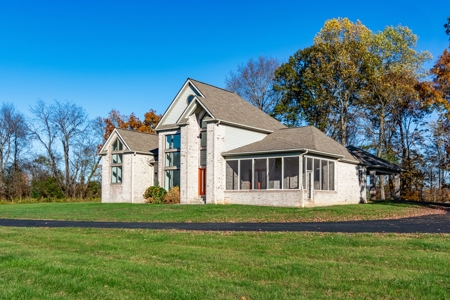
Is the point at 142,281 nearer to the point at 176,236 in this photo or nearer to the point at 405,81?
the point at 176,236

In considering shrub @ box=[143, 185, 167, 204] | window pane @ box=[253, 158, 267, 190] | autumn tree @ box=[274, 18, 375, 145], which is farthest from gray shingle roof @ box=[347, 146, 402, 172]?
shrub @ box=[143, 185, 167, 204]

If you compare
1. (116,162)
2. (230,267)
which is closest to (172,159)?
(116,162)

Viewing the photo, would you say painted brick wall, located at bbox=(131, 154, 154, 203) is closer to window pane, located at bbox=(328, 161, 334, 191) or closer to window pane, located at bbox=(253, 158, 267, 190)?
window pane, located at bbox=(253, 158, 267, 190)

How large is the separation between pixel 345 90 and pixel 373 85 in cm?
259

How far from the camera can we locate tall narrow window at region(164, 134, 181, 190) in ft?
116

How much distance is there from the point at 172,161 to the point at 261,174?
24.2 feet

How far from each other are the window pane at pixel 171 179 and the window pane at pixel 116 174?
4.81m

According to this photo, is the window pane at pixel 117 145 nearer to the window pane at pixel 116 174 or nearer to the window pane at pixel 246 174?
the window pane at pixel 116 174

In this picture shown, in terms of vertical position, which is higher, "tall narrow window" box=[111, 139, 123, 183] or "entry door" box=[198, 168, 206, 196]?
"tall narrow window" box=[111, 139, 123, 183]

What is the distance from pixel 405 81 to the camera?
43344 millimetres

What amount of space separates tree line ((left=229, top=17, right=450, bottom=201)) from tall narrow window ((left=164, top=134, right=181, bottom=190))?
16.6 metres

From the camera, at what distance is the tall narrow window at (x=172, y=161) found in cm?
3547

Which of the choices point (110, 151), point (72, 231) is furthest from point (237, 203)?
point (72, 231)

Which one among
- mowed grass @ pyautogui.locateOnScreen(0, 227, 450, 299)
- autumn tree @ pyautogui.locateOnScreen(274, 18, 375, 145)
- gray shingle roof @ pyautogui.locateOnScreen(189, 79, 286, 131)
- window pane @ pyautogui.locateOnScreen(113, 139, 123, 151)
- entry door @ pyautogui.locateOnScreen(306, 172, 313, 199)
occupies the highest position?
autumn tree @ pyautogui.locateOnScreen(274, 18, 375, 145)
